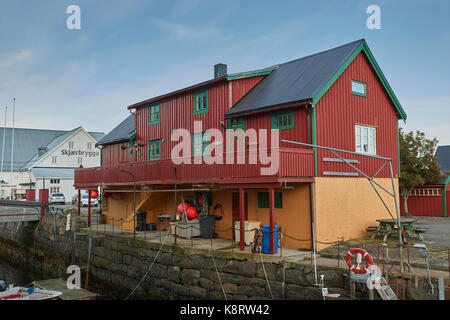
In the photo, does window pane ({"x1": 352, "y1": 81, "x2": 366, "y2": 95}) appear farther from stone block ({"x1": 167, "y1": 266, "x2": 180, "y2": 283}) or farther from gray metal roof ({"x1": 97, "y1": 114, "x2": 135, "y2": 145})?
gray metal roof ({"x1": 97, "y1": 114, "x2": 135, "y2": 145})

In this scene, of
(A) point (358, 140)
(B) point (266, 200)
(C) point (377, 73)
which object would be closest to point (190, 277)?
(B) point (266, 200)

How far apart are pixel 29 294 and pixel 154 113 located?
45.0 ft

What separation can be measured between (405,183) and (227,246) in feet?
60.4

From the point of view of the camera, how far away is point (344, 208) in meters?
19.1

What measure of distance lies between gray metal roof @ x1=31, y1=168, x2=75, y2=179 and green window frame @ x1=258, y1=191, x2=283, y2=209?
144 feet

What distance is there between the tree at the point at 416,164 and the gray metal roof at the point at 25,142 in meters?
51.0

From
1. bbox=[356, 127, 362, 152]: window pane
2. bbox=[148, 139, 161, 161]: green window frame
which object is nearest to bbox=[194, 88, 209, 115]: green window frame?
bbox=[148, 139, 161, 161]: green window frame

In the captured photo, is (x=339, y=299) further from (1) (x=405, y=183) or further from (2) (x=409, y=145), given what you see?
(2) (x=409, y=145)

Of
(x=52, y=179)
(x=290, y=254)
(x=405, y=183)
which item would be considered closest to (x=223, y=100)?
(x=290, y=254)

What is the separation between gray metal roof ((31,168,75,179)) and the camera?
55969mm

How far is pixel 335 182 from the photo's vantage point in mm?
18812

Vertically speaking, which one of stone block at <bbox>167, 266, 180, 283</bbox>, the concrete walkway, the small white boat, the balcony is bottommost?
the small white boat

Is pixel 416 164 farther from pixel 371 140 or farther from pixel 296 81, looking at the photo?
pixel 296 81
